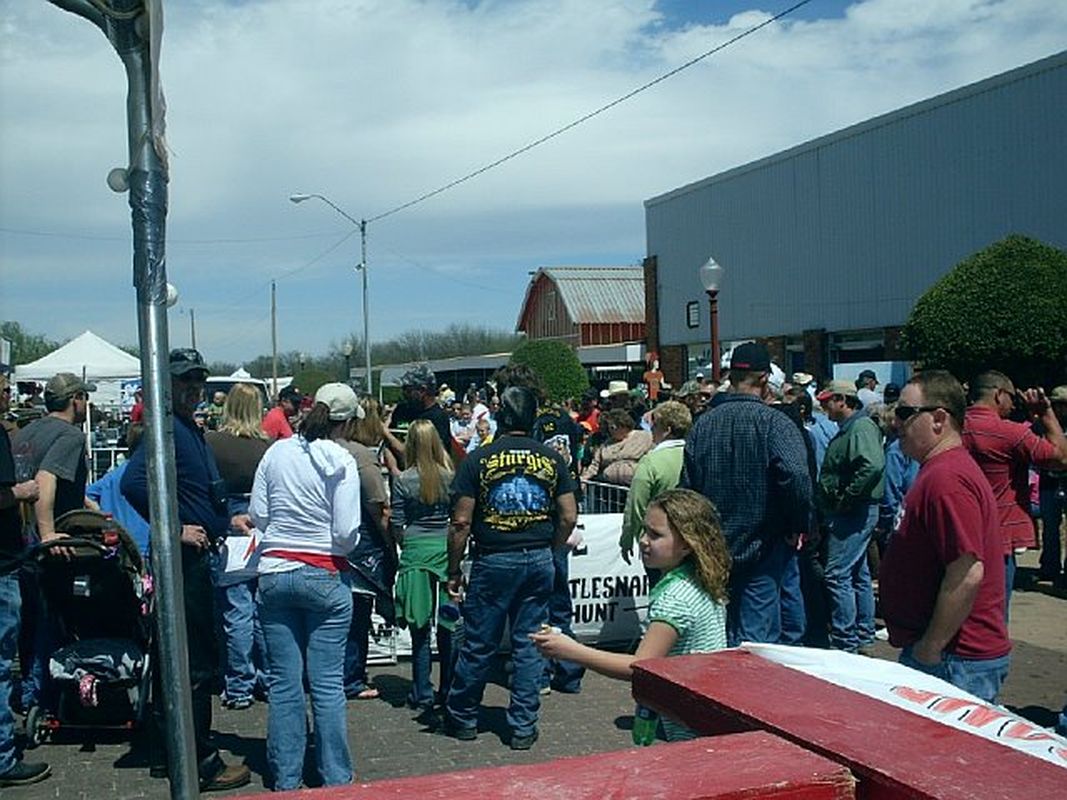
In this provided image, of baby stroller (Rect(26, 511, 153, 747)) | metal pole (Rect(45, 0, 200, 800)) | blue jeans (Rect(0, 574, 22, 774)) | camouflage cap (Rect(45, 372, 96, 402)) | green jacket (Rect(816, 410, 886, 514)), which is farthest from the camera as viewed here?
green jacket (Rect(816, 410, 886, 514))

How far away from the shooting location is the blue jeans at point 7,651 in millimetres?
5629

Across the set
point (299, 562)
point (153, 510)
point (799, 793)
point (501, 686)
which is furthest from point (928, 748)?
point (501, 686)

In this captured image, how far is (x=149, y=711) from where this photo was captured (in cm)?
636

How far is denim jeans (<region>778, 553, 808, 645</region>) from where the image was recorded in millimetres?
6902

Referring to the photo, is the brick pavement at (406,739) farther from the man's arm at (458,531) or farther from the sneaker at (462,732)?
the man's arm at (458,531)

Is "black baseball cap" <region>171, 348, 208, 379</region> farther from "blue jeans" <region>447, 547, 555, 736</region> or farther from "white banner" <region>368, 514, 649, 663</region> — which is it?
"white banner" <region>368, 514, 649, 663</region>

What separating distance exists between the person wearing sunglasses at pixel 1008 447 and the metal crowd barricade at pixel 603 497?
3.00 meters

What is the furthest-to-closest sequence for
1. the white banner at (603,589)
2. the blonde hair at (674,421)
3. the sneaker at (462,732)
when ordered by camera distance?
the white banner at (603,589) < the blonde hair at (674,421) < the sneaker at (462,732)

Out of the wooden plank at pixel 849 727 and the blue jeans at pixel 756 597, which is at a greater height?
the wooden plank at pixel 849 727

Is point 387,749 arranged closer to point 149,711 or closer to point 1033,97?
point 149,711

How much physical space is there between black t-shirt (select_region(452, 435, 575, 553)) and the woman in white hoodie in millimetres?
1034

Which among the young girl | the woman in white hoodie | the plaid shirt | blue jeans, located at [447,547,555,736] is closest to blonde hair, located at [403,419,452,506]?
blue jeans, located at [447,547,555,736]

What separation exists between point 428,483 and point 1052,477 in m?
6.67

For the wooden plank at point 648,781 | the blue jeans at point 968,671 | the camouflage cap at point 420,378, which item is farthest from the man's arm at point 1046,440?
the wooden plank at point 648,781
